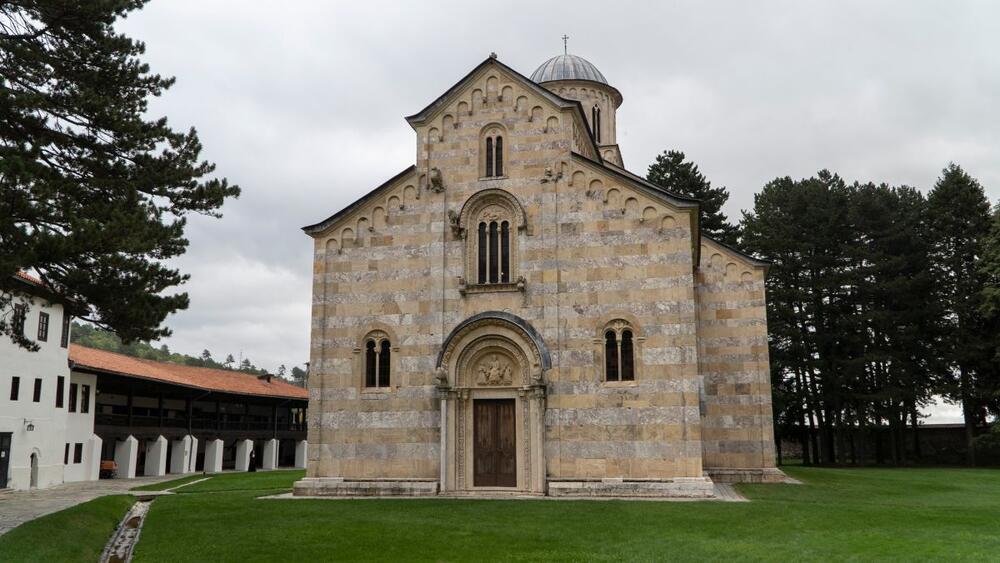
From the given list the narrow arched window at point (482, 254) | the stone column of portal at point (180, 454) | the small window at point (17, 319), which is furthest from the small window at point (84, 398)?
the narrow arched window at point (482, 254)

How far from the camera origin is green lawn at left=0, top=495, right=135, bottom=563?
1351 cm

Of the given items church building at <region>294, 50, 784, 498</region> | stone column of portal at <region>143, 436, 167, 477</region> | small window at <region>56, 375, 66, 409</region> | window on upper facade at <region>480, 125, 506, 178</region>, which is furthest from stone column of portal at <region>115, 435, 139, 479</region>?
window on upper facade at <region>480, 125, 506, 178</region>

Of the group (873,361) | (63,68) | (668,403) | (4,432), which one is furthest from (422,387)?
(873,361)

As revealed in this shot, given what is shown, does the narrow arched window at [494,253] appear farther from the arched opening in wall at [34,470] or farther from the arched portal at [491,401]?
the arched opening in wall at [34,470]

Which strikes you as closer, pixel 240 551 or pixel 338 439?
pixel 240 551

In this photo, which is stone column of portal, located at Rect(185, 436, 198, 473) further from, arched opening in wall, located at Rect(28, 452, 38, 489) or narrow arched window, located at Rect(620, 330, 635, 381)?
narrow arched window, located at Rect(620, 330, 635, 381)

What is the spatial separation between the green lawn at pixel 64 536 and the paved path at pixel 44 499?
0.82 m

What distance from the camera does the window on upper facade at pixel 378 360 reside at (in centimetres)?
2370

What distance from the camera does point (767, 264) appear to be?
2828 centimetres

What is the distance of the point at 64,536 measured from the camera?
15555 millimetres

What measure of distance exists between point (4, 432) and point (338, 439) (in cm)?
1735

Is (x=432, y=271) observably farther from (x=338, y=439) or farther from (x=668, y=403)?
(x=668, y=403)

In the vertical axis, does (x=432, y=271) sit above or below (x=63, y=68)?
below

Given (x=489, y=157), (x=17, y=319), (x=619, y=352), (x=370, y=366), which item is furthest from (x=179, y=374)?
(x=619, y=352)
